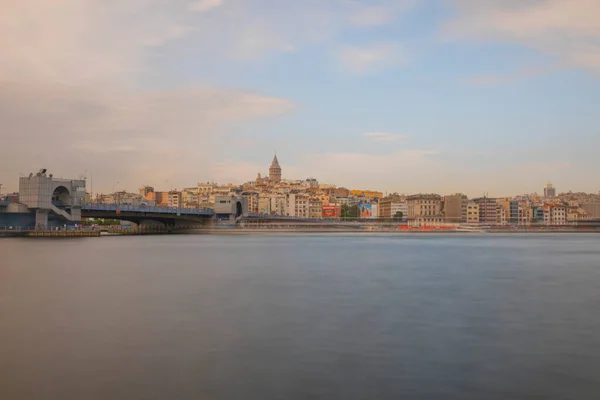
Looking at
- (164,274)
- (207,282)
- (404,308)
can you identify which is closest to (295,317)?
(404,308)

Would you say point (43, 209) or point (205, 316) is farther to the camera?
point (43, 209)

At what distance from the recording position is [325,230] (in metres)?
131

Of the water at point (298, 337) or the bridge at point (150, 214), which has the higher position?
the bridge at point (150, 214)

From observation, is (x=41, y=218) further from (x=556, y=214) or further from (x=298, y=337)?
(x=556, y=214)

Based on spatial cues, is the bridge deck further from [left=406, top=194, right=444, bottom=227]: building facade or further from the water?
[left=406, top=194, right=444, bottom=227]: building facade

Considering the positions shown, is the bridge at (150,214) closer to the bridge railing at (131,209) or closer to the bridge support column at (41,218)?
the bridge railing at (131,209)

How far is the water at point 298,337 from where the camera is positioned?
38.9 ft

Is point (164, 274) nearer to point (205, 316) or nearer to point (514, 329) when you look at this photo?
point (205, 316)

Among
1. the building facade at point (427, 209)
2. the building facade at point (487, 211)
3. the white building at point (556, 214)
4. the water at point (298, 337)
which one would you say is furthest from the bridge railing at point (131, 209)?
the white building at point (556, 214)

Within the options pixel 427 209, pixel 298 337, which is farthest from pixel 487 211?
pixel 298 337

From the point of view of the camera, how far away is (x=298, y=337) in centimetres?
1655

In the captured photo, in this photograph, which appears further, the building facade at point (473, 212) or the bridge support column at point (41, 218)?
the building facade at point (473, 212)

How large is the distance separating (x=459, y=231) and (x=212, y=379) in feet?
417

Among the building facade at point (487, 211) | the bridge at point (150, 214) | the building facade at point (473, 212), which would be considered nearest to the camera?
the bridge at point (150, 214)
